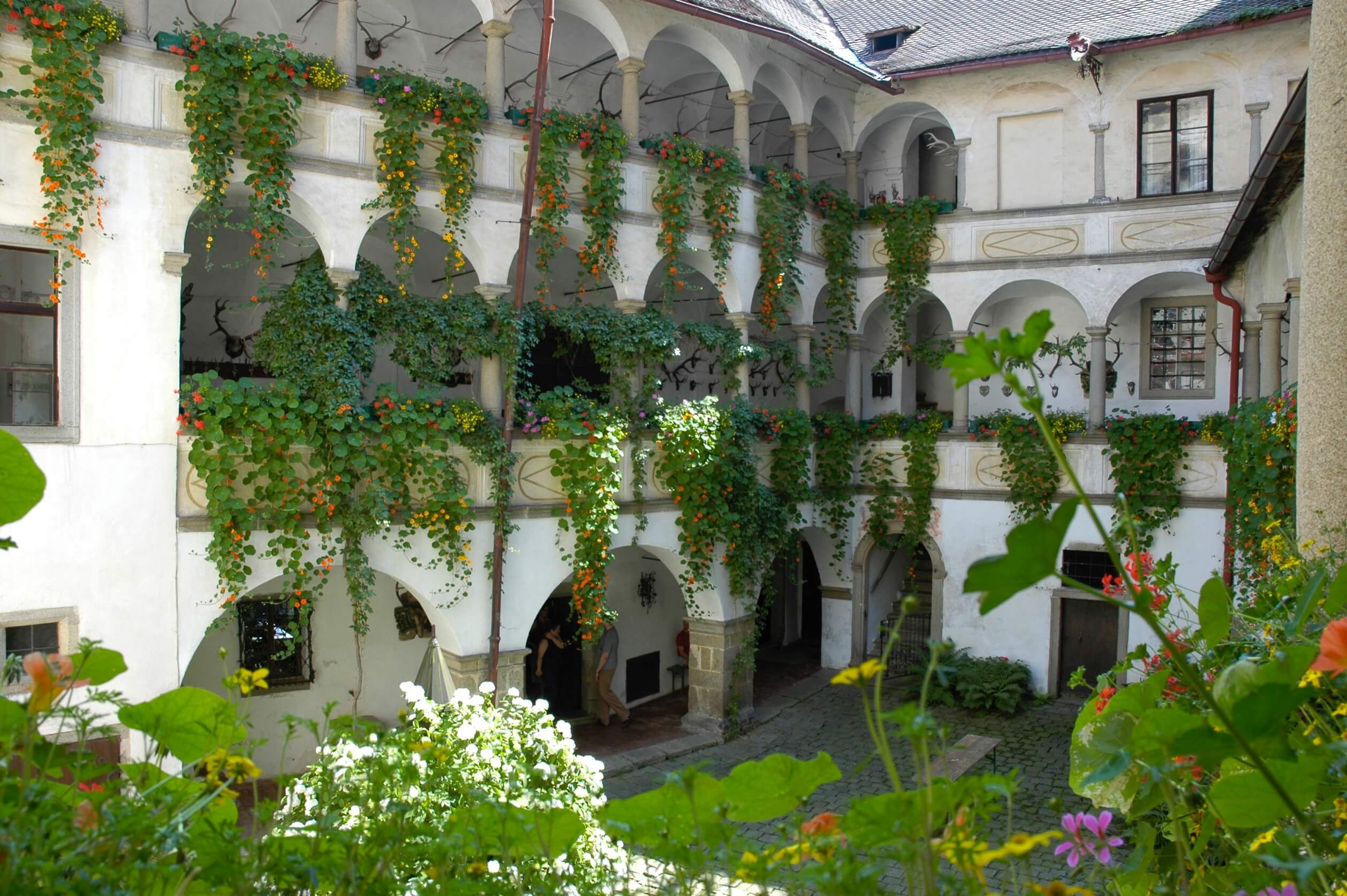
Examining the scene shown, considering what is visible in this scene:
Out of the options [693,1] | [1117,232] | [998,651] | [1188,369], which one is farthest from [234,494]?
[1188,369]

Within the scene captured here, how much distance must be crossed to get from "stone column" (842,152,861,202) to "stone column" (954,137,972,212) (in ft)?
4.98

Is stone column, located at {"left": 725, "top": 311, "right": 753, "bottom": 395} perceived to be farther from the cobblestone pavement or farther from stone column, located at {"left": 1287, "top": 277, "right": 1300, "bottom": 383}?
stone column, located at {"left": 1287, "top": 277, "right": 1300, "bottom": 383}

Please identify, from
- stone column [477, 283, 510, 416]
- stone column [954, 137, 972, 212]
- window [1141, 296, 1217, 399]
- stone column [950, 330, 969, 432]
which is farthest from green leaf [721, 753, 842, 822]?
window [1141, 296, 1217, 399]

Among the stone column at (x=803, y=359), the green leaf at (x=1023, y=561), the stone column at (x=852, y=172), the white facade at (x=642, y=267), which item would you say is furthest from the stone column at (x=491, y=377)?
the green leaf at (x=1023, y=561)

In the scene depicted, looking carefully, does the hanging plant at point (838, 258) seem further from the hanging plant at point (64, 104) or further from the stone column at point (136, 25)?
the hanging plant at point (64, 104)

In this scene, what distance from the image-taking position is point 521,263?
1221 cm

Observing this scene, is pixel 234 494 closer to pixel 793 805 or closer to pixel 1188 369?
pixel 793 805

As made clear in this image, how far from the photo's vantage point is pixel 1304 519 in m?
4.24

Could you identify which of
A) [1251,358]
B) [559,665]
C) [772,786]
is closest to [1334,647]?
[772,786]

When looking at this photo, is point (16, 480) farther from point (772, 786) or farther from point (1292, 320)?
point (1292, 320)

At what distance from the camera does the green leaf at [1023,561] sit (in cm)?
124

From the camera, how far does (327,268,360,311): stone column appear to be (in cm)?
1143

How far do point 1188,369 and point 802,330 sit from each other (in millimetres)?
5852

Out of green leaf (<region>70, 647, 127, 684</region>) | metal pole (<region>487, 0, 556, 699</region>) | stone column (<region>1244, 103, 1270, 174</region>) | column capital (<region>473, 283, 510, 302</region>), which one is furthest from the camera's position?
stone column (<region>1244, 103, 1270, 174</region>)
